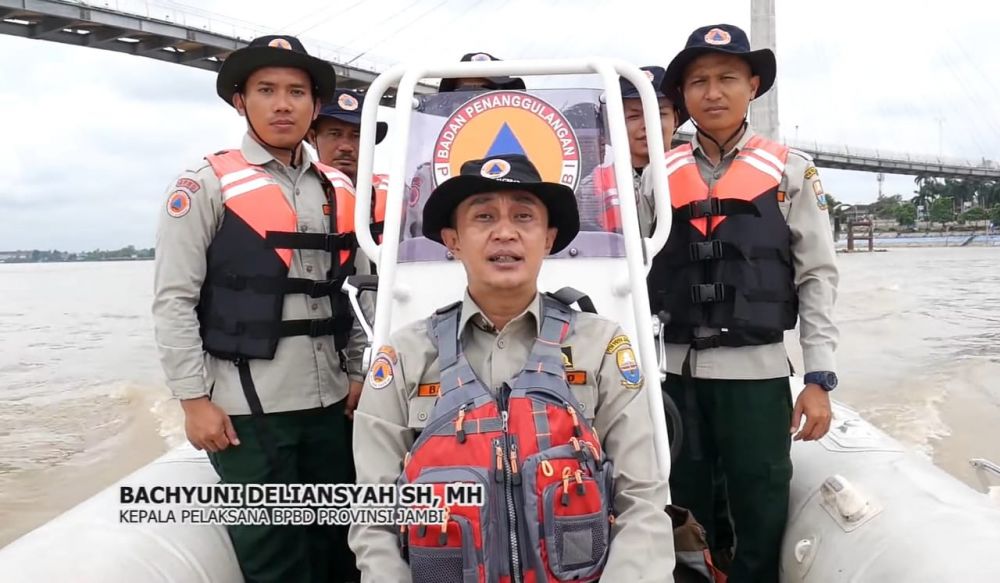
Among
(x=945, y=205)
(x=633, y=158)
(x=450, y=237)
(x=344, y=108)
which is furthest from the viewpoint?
(x=945, y=205)

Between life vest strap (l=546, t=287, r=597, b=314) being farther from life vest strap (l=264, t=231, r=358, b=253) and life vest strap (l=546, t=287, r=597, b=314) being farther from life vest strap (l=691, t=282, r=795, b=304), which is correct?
life vest strap (l=264, t=231, r=358, b=253)

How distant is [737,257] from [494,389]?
1.00m

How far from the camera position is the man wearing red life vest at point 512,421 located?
1.46m

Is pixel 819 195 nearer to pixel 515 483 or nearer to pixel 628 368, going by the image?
pixel 628 368

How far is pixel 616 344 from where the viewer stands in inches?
66.0

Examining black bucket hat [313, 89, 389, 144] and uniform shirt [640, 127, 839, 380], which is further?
black bucket hat [313, 89, 389, 144]

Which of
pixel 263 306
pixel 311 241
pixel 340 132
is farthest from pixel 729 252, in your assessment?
pixel 340 132

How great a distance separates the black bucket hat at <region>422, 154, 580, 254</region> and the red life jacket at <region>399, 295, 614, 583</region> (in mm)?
376

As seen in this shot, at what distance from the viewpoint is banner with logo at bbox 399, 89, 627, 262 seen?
7.17ft

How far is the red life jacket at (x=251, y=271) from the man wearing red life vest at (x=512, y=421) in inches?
23.4

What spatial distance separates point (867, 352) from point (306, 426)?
10855 mm

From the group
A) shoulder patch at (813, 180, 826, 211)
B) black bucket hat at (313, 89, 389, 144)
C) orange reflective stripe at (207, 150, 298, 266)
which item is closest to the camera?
orange reflective stripe at (207, 150, 298, 266)

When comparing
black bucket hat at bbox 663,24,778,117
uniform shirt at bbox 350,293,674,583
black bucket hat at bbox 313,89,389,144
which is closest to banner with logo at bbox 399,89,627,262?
black bucket hat at bbox 663,24,778,117

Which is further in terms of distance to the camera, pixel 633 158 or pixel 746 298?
pixel 633 158
